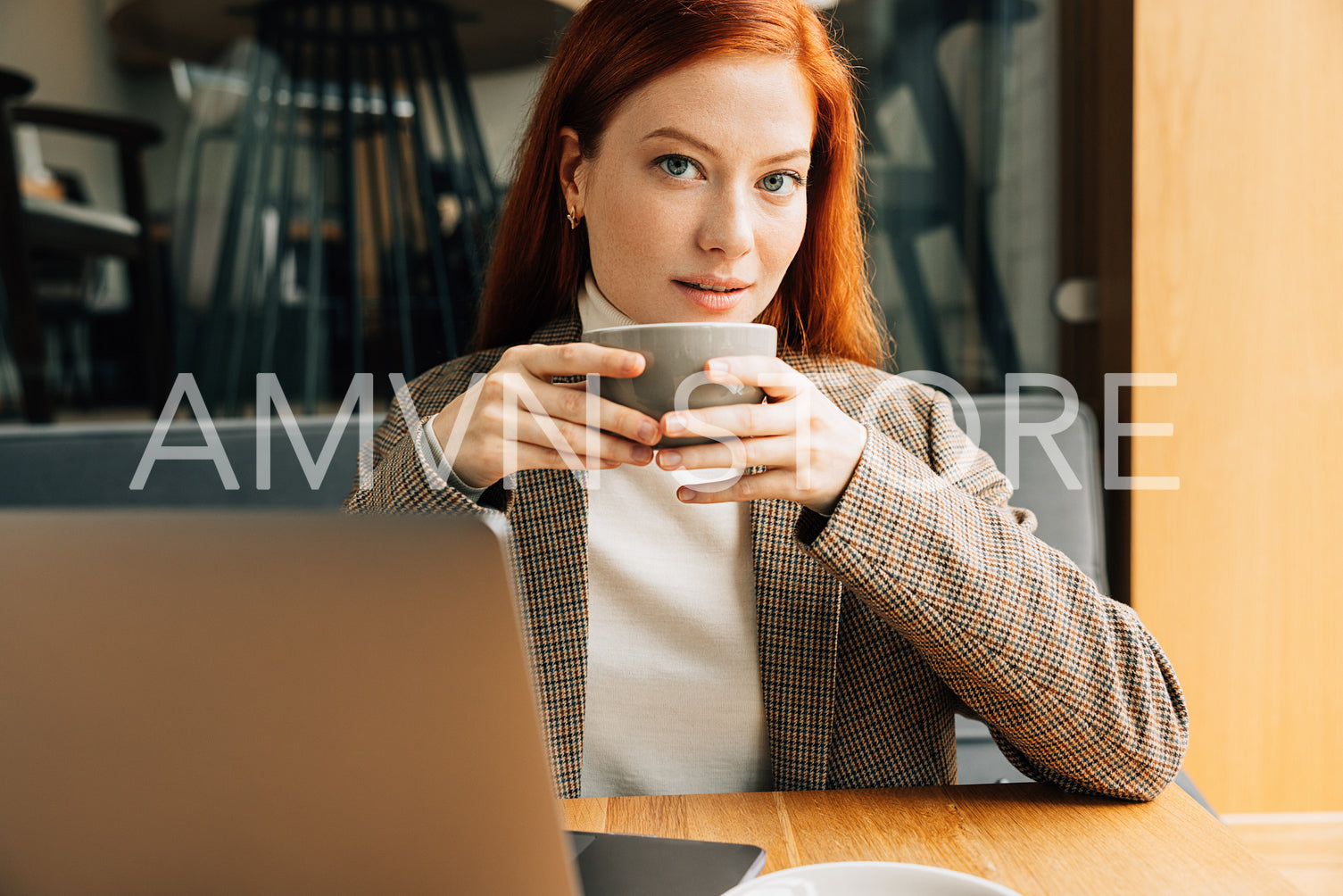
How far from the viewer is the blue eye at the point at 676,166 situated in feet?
3.02

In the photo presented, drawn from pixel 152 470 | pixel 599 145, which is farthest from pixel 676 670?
pixel 152 470

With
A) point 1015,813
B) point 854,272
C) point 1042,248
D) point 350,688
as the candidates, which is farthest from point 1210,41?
point 350,688

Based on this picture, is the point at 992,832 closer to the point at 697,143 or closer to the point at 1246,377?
the point at 697,143

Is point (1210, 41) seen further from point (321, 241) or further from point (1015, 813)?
point (321, 241)

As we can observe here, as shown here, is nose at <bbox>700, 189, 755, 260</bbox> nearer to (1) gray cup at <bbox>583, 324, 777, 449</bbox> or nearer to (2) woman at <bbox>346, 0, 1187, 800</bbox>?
(2) woman at <bbox>346, 0, 1187, 800</bbox>

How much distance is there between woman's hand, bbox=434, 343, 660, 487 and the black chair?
4.54 feet

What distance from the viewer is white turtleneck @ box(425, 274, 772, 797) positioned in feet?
3.09

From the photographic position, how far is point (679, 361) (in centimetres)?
58

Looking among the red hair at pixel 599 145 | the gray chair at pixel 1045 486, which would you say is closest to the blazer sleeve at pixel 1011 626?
the red hair at pixel 599 145

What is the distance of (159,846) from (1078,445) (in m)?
1.30

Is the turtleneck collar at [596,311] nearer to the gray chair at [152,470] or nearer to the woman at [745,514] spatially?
the woman at [745,514]

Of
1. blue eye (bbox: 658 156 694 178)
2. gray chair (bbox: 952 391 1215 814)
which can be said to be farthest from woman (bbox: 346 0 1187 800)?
gray chair (bbox: 952 391 1215 814)

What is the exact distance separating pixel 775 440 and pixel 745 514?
0.38 meters

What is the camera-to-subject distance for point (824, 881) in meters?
0.46
